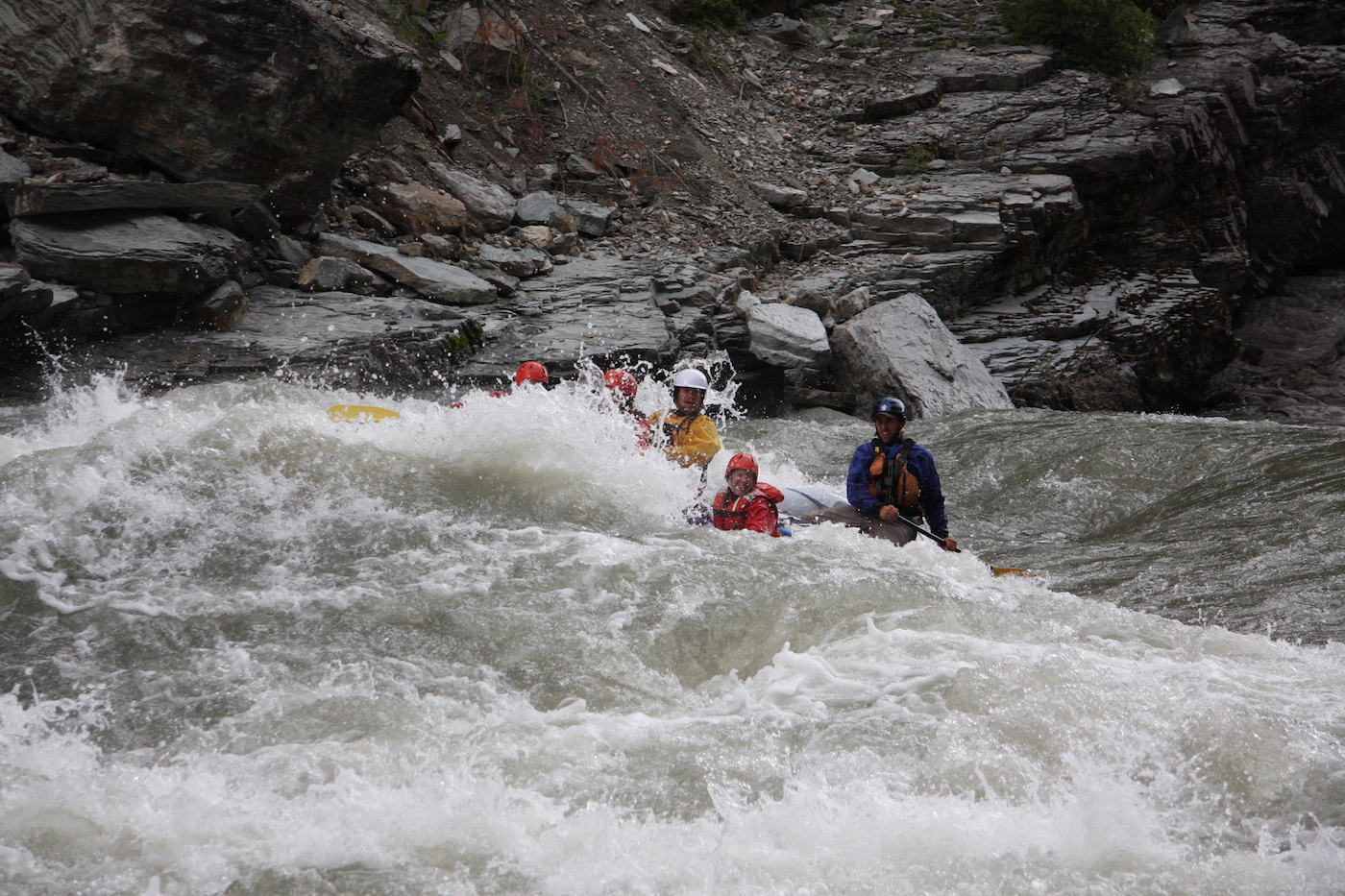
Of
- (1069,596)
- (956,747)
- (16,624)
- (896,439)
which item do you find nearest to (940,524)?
(896,439)

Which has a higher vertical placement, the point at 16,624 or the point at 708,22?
the point at 708,22

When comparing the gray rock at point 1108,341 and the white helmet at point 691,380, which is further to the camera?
the gray rock at point 1108,341

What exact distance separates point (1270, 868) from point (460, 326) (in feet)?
26.5

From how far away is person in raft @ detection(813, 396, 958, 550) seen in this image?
5898 millimetres

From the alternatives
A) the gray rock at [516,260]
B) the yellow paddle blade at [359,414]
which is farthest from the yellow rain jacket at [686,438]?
the gray rock at [516,260]

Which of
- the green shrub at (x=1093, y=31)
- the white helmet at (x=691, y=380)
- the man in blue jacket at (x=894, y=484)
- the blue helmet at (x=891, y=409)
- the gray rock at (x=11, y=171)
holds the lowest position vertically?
the man in blue jacket at (x=894, y=484)

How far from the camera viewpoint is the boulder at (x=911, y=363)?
993cm

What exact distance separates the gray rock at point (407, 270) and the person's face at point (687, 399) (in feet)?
12.9

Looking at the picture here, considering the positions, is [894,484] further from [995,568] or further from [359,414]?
[359,414]

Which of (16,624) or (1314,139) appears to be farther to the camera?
(1314,139)

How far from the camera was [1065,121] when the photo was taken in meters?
14.7

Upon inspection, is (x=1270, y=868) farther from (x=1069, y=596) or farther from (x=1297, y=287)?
(x=1297, y=287)

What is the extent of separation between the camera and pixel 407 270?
934 centimetres

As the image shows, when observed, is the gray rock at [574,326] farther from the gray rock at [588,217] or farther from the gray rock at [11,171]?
the gray rock at [11,171]
